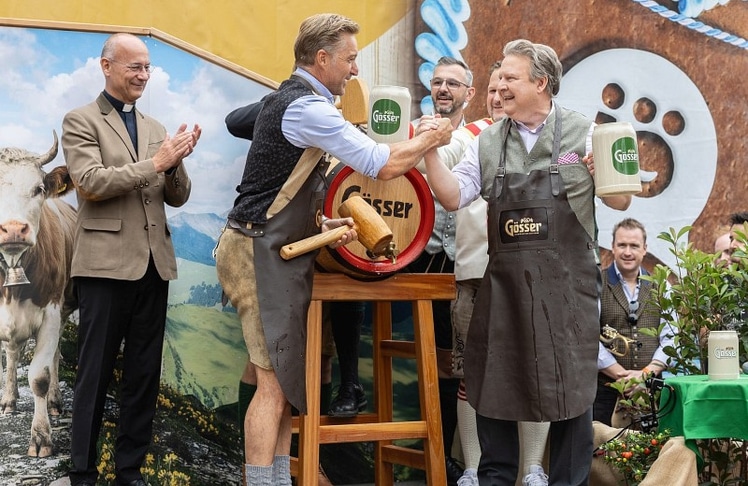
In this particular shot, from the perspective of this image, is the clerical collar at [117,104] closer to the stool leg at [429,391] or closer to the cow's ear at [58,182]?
the cow's ear at [58,182]

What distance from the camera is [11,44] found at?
A: 14.3ft

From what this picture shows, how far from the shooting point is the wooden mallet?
3.75m

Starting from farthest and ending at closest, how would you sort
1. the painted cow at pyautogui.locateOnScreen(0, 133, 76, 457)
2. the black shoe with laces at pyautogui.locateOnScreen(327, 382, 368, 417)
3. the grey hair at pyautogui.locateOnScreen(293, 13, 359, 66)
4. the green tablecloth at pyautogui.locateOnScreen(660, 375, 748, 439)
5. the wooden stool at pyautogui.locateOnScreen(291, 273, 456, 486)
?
the black shoe with laces at pyautogui.locateOnScreen(327, 382, 368, 417), the painted cow at pyautogui.locateOnScreen(0, 133, 76, 457), the wooden stool at pyautogui.locateOnScreen(291, 273, 456, 486), the grey hair at pyautogui.locateOnScreen(293, 13, 359, 66), the green tablecloth at pyautogui.locateOnScreen(660, 375, 748, 439)

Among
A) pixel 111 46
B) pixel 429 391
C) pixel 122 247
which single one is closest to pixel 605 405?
pixel 429 391

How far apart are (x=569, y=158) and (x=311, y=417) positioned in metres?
1.37

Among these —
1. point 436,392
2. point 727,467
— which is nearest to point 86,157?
point 436,392

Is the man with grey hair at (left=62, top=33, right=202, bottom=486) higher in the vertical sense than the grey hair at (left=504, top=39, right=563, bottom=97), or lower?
lower

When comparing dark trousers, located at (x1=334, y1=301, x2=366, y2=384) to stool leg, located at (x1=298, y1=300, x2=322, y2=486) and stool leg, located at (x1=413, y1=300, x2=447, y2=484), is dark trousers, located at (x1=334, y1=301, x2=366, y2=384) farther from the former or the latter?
stool leg, located at (x1=298, y1=300, x2=322, y2=486)

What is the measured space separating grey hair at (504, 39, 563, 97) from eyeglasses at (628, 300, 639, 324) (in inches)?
61.1

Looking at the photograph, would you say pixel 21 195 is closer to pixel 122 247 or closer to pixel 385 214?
pixel 122 247

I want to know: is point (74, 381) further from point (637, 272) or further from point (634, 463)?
point (637, 272)

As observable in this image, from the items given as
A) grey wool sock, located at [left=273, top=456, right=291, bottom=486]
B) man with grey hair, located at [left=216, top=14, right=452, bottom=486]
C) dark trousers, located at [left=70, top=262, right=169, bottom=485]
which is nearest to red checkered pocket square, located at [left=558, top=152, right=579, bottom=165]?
man with grey hair, located at [left=216, top=14, right=452, bottom=486]

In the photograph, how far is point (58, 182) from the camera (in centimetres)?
442

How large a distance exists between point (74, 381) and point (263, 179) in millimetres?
1374
